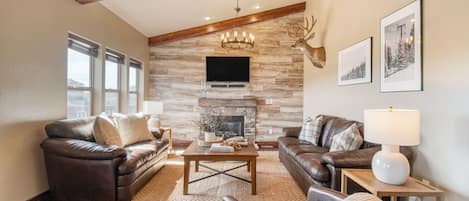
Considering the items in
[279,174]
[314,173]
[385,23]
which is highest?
[385,23]

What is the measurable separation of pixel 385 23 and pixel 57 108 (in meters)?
4.14

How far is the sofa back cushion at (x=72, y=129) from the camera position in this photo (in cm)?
339

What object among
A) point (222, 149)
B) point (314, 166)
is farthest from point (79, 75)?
point (314, 166)

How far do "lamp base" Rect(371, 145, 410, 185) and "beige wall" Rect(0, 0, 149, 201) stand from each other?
344 centimetres

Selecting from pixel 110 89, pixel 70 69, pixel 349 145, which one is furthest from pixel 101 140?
pixel 349 145

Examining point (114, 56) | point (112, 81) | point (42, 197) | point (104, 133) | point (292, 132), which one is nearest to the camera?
point (42, 197)

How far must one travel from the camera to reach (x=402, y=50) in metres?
3.27

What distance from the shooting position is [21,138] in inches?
123

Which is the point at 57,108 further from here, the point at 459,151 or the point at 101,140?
the point at 459,151

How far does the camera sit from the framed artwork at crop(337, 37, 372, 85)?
4.14 meters

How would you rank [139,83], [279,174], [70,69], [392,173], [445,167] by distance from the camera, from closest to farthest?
[392,173], [445,167], [70,69], [279,174], [139,83]

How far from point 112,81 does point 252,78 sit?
3256mm

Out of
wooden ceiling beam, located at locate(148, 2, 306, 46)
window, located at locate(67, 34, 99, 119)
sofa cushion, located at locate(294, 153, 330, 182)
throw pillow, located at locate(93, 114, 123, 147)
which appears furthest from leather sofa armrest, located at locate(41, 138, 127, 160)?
wooden ceiling beam, located at locate(148, 2, 306, 46)

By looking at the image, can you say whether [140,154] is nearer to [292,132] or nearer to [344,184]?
[344,184]
